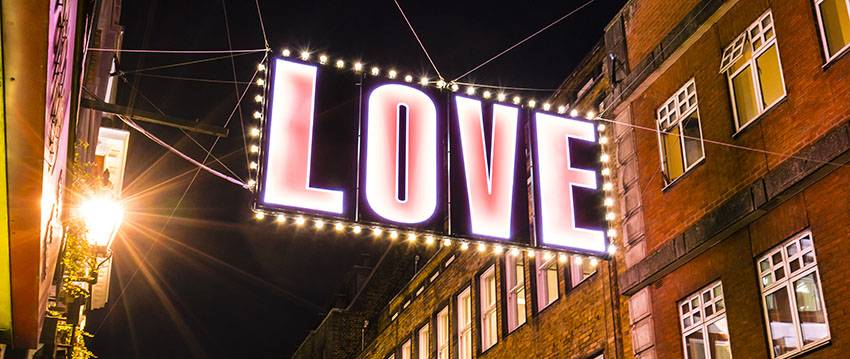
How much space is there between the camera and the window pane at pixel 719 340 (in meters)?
11.1

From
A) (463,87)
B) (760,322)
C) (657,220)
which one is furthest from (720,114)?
(463,87)

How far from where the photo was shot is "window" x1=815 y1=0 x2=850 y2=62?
10008 millimetres

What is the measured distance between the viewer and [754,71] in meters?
11.4

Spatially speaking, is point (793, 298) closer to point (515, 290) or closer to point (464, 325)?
point (515, 290)

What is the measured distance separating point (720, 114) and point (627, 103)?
2913 millimetres

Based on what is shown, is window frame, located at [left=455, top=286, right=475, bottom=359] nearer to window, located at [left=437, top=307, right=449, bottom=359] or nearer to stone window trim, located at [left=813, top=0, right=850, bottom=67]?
window, located at [left=437, top=307, right=449, bottom=359]

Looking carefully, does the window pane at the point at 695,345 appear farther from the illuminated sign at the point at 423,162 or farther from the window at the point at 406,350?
the window at the point at 406,350

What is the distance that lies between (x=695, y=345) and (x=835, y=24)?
15.6 ft

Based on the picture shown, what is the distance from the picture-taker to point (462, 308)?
22875mm

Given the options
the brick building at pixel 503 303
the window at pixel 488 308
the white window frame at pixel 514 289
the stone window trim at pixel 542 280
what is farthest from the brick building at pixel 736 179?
the window at pixel 488 308

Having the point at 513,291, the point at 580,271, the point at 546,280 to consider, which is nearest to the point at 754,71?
the point at 580,271

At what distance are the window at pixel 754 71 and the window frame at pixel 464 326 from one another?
11.5m

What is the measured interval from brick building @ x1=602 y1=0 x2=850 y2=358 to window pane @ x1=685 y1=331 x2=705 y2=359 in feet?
0.06

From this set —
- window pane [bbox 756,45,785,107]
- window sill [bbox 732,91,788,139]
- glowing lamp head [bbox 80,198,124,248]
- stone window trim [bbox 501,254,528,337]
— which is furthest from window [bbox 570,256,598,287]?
glowing lamp head [bbox 80,198,124,248]
